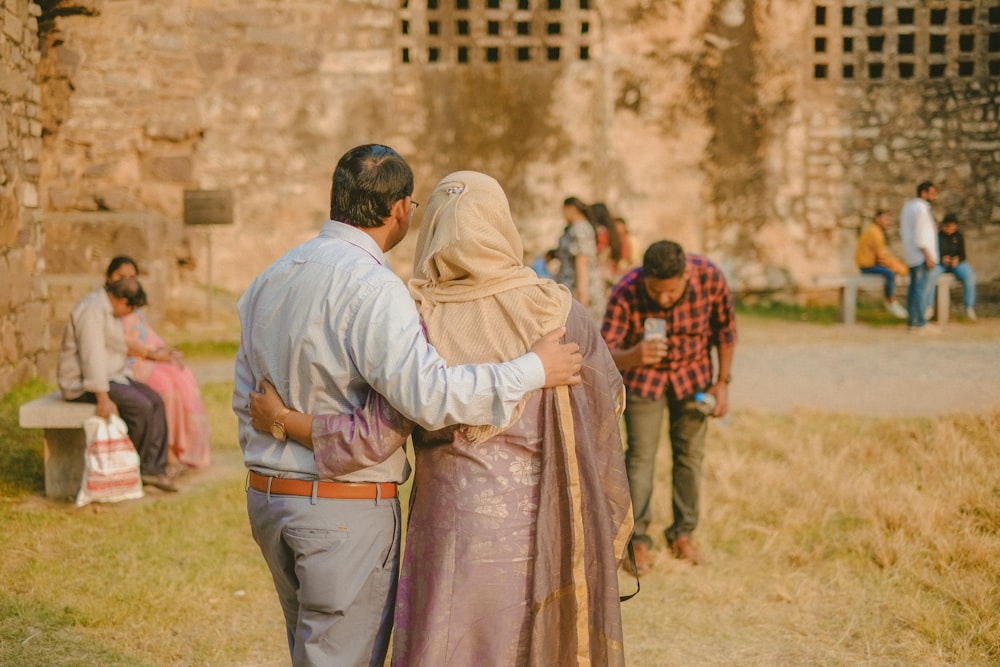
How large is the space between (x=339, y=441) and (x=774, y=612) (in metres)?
2.55

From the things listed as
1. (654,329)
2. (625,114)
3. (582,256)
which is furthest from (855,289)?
(654,329)

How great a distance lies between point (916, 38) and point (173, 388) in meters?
10.3

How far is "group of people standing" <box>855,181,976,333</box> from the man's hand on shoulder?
30.3 feet

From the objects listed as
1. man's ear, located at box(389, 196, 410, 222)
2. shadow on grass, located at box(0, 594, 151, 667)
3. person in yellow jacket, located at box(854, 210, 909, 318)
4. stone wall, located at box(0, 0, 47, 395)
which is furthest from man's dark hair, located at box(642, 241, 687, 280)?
person in yellow jacket, located at box(854, 210, 909, 318)

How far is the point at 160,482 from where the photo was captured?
587 cm

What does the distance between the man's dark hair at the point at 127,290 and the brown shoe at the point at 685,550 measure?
9.93 ft

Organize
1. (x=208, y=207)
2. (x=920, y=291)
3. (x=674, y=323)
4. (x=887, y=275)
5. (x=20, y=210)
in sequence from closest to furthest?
(x=674, y=323) → (x=20, y=210) → (x=920, y=291) → (x=208, y=207) → (x=887, y=275)

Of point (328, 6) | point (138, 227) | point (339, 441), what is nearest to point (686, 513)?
point (339, 441)

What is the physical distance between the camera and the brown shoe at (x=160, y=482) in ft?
19.2

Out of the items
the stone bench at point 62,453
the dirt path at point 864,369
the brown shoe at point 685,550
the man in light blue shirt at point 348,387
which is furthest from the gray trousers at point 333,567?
the dirt path at point 864,369

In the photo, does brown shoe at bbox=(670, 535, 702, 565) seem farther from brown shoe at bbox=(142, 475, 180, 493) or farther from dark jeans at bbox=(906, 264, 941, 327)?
dark jeans at bbox=(906, 264, 941, 327)

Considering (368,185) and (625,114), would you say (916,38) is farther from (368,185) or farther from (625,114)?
(368,185)

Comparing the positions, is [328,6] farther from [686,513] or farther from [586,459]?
[586,459]

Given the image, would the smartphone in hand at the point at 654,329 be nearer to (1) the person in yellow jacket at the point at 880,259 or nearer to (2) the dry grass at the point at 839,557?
(2) the dry grass at the point at 839,557
